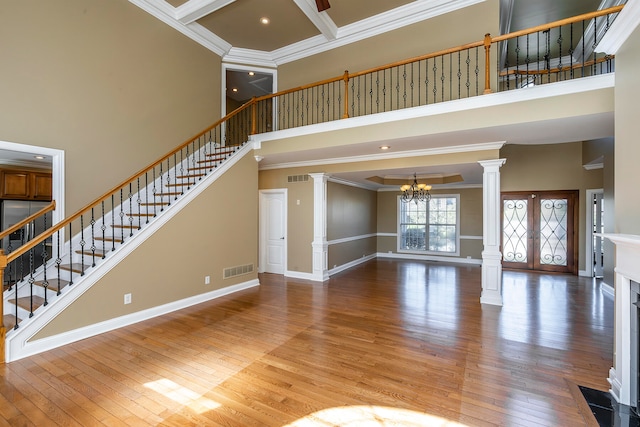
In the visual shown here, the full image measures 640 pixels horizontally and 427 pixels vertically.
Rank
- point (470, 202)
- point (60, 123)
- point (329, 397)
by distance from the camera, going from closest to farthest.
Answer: point (329, 397), point (60, 123), point (470, 202)

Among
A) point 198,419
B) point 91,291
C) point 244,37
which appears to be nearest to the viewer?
point 198,419

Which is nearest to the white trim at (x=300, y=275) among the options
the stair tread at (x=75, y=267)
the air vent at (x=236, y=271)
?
the air vent at (x=236, y=271)

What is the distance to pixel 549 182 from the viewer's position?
25.2 feet

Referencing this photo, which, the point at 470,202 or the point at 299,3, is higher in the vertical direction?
the point at 299,3

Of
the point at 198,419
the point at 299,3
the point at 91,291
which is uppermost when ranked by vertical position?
the point at 299,3

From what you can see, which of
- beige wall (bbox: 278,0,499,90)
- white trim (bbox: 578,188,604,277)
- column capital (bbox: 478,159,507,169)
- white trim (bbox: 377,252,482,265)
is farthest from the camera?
white trim (bbox: 377,252,482,265)

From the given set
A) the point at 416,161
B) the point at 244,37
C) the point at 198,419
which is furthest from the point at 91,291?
the point at 244,37

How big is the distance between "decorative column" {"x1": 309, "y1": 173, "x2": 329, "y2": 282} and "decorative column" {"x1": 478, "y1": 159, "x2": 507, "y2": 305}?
3224mm

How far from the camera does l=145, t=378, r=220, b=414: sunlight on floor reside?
2.34 m

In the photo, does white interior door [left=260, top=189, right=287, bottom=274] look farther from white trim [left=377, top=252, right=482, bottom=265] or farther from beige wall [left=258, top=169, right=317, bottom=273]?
white trim [left=377, top=252, right=482, bottom=265]

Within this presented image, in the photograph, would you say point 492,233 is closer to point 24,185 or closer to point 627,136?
point 627,136

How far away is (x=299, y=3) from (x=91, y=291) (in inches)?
220

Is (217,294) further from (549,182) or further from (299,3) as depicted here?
(549,182)

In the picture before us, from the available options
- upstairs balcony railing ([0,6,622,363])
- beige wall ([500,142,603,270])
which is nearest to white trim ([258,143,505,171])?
upstairs balcony railing ([0,6,622,363])
